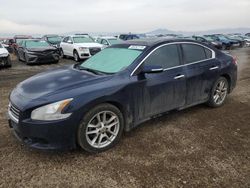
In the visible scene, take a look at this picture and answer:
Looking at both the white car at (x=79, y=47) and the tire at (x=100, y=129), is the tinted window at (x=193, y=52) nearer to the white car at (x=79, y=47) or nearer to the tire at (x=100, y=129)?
the tire at (x=100, y=129)

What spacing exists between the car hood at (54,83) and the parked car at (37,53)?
9624 mm

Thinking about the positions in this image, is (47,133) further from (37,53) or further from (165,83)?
(37,53)

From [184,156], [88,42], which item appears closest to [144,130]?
[184,156]

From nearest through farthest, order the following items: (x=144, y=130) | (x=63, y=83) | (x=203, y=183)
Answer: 1. (x=203, y=183)
2. (x=63, y=83)
3. (x=144, y=130)

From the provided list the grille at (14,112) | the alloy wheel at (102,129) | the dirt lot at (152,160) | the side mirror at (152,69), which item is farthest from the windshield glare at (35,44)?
the alloy wheel at (102,129)

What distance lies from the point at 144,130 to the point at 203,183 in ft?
5.27

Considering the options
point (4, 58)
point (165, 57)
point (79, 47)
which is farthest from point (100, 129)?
point (79, 47)

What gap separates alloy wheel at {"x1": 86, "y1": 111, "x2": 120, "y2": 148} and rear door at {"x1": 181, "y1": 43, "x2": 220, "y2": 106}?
1688 millimetres

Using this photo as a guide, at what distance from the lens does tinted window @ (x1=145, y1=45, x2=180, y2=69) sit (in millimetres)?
4152

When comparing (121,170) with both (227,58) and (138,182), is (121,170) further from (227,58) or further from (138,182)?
(227,58)

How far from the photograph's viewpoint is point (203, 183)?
2.90 meters

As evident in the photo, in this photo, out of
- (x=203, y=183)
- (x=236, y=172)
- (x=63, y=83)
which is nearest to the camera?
(x=203, y=183)

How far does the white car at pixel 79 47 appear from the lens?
1434 centimetres

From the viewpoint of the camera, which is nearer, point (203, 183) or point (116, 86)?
point (203, 183)
